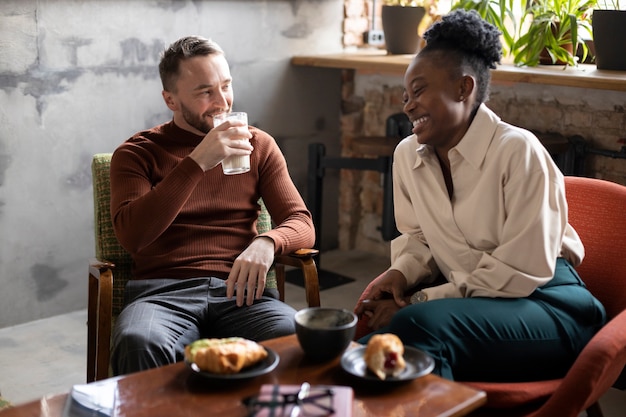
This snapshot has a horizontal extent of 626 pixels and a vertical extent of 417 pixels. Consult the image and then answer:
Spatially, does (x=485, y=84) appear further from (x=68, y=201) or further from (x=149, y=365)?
(x=68, y=201)

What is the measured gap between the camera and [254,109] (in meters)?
4.04

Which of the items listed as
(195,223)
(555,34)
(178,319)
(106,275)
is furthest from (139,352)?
(555,34)

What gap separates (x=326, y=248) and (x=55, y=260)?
1614 mm

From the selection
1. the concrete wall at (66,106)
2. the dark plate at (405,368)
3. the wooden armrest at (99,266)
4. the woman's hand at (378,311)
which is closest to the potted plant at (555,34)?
the concrete wall at (66,106)

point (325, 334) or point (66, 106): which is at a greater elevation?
point (66, 106)

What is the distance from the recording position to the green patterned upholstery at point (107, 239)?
2.44 metres

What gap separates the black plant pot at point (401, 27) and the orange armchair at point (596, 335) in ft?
6.55

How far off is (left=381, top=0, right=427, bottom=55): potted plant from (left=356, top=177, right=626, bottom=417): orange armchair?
2.00 meters

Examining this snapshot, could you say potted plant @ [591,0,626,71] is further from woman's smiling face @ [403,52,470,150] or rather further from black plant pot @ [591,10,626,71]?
woman's smiling face @ [403,52,470,150]

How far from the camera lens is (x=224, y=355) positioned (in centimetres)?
153

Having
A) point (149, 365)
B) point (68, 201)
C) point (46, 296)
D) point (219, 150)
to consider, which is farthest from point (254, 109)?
point (149, 365)

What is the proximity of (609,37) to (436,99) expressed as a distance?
1.53 meters

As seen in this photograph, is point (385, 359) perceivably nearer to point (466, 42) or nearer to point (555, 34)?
point (466, 42)

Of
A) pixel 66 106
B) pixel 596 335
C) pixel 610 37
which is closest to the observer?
pixel 596 335
